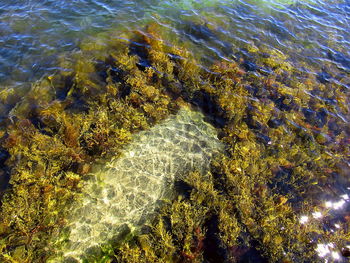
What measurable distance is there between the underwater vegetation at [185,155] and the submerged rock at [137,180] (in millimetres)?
49

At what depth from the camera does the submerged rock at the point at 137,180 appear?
5.50m

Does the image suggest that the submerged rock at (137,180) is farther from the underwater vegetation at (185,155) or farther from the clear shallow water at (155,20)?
the clear shallow water at (155,20)

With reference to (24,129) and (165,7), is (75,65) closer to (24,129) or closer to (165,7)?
(24,129)

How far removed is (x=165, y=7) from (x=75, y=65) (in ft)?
21.7

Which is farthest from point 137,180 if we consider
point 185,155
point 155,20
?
point 155,20

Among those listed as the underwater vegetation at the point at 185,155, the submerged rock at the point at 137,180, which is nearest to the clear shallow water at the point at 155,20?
the underwater vegetation at the point at 185,155

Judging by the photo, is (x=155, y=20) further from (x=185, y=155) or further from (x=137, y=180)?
(x=137, y=180)

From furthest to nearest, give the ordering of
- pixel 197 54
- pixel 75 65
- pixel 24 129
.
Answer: pixel 197 54
pixel 75 65
pixel 24 129

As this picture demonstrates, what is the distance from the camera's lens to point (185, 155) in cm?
716

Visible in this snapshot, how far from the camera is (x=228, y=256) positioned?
5418 mm

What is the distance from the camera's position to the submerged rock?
5504mm

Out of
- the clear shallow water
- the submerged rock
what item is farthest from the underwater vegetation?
the clear shallow water

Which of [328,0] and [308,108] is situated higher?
[328,0]

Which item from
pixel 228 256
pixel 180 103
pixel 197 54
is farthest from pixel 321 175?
pixel 197 54
